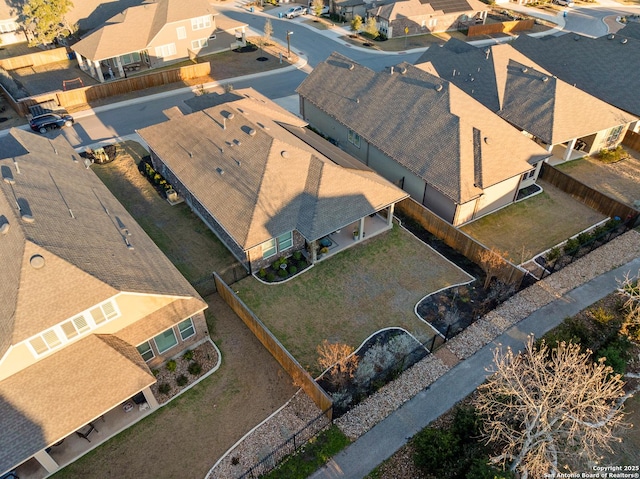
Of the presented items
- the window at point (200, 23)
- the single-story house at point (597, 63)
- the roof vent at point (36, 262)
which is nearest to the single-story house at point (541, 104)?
the single-story house at point (597, 63)

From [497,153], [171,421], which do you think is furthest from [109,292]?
[497,153]

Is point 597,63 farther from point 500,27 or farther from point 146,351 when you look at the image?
point 146,351

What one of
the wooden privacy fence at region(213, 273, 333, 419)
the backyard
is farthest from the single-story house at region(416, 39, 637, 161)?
the wooden privacy fence at region(213, 273, 333, 419)

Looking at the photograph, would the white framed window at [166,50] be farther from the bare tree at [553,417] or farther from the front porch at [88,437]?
the bare tree at [553,417]

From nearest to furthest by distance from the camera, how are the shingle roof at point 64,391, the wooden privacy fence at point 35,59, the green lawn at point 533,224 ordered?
1. the shingle roof at point 64,391
2. the green lawn at point 533,224
3. the wooden privacy fence at point 35,59

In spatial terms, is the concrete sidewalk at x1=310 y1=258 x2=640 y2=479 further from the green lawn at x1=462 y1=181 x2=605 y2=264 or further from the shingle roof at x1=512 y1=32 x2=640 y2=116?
the shingle roof at x1=512 y1=32 x2=640 y2=116

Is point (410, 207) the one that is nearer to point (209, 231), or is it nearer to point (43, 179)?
point (209, 231)
